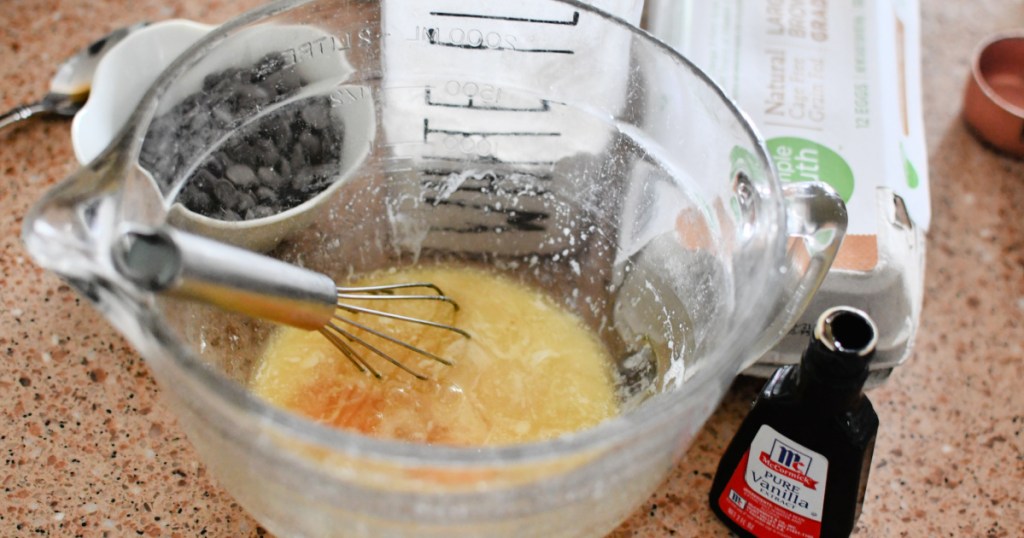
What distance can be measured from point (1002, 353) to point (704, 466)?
31cm

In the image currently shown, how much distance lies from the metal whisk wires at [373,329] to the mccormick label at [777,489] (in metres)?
0.23

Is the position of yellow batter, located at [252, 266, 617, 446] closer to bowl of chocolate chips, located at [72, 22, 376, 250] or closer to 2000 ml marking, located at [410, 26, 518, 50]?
bowl of chocolate chips, located at [72, 22, 376, 250]

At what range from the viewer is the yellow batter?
2.41 ft

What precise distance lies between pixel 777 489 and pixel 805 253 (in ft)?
0.59

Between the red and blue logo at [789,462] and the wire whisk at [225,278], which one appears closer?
the wire whisk at [225,278]

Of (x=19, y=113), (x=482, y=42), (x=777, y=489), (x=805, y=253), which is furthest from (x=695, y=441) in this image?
(x=19, y=113)

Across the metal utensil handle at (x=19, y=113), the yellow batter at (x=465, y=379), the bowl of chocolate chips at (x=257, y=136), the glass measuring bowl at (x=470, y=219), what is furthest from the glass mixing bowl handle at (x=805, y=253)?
the metal utensil handle at (x=19, y=113)

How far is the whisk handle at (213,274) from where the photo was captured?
52 centimetres

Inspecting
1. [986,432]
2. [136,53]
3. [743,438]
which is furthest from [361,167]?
[986,432]

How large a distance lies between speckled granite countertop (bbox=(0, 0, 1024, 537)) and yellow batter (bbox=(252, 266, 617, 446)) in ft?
0.32

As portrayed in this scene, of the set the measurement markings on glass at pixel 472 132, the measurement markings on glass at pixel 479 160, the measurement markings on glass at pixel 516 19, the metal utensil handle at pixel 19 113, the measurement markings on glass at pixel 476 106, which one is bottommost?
the metal utensil handle at pixel 19 113

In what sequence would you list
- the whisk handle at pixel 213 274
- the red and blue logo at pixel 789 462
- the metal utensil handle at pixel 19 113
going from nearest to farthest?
1. the whisk handle at pixel 213 274
2. the red and blue logo at pixel 789 462
3. the metal utensil handle at pixel 19 113

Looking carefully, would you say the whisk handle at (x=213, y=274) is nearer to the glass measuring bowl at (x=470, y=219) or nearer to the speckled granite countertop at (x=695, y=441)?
the glass measuring bowl at (x=470, y=219)

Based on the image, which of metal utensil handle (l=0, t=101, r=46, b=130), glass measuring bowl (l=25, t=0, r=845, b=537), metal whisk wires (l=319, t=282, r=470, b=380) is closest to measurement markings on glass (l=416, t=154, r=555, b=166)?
glass measuring bowl (l=25, t=0, r=845, b=537)
